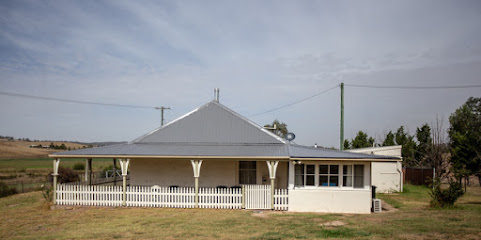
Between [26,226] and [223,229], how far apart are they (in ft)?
25.4

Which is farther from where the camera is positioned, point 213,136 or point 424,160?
point 424,160

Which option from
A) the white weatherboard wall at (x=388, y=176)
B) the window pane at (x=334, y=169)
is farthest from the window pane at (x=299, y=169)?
the white weatherboard wall at (x=388, y=176)

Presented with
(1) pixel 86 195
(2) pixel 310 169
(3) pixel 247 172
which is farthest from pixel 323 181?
(1) pixel 86 195

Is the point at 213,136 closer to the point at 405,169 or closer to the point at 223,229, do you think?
the point at 223,229

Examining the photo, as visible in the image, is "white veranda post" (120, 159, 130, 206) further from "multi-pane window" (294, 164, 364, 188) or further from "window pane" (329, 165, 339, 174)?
"window pane" (329, 165, 339, 174)

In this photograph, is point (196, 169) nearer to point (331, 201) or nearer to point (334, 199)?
point (331, 201)

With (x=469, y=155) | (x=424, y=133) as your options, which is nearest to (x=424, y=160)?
(x=424, y=133)

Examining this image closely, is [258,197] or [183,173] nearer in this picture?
[258,197]

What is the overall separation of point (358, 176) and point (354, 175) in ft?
0.61

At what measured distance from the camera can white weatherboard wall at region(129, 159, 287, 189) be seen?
18.5 metres

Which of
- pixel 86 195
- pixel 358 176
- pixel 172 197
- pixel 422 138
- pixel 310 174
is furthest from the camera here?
pixel 422 138

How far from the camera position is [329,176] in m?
16.0

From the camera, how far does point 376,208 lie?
16.0 metres

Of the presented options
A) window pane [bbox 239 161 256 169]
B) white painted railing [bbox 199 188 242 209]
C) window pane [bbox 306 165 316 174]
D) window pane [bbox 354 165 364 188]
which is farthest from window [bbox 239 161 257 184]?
window pane [bbox 354 165 364 188]
